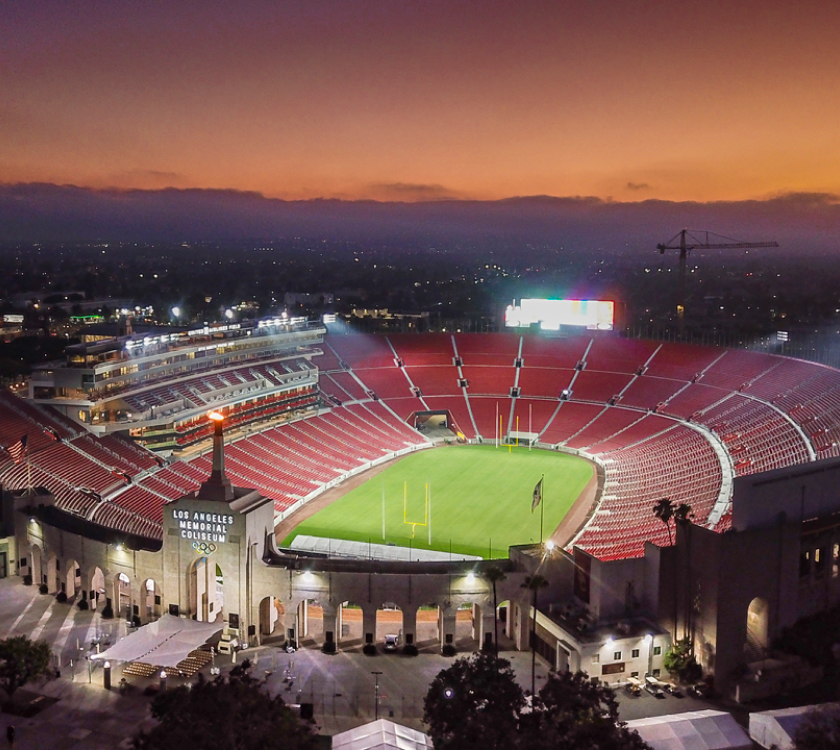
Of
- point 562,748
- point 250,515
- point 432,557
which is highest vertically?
point 250,515

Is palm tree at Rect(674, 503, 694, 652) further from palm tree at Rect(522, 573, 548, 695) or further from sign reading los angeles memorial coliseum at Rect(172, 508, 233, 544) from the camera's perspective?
sign reading los angeles memorial coliseum at Rect(172, 508, 233, 544)

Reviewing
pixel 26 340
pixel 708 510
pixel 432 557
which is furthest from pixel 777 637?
pixel 26 340

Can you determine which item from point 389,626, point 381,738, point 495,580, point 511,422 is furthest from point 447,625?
point 511,422

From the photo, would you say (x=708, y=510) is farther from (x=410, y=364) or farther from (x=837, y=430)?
(x=410, y=364)

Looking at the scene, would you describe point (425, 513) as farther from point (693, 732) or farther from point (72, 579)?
point (693, 732)

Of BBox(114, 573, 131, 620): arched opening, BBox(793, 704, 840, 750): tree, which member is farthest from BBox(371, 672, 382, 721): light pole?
BBox(793, 704, 840, 750): tree
